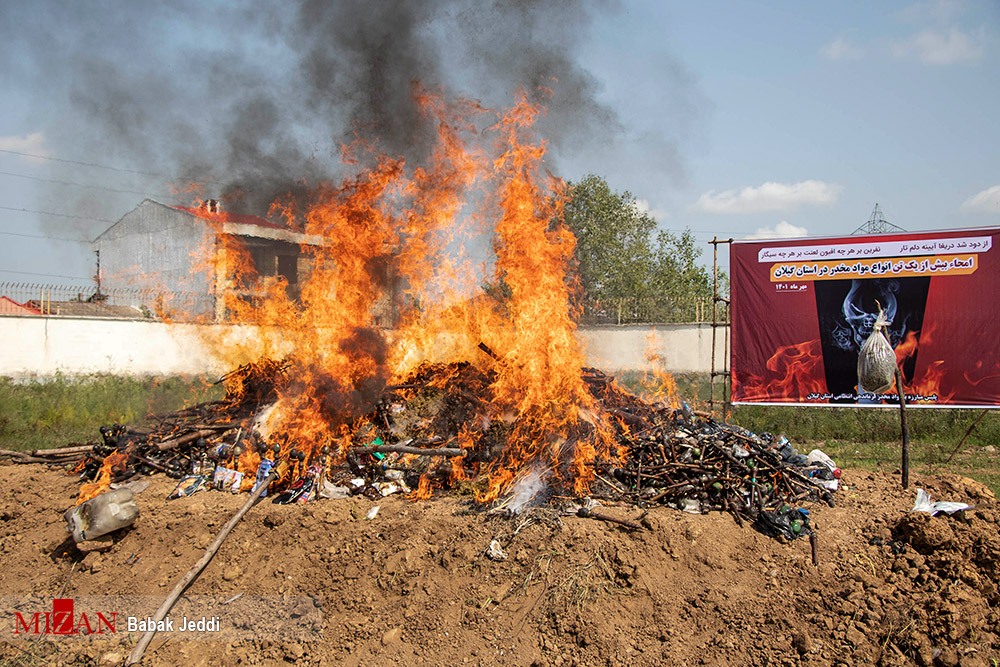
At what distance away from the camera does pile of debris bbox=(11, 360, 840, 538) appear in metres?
7.51

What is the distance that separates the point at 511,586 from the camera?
6.00 meters

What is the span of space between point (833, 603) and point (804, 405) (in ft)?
21.6

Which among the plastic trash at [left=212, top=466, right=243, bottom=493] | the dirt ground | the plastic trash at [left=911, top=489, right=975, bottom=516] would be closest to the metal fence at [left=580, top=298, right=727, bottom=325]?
the plastic trash at [left=911, top=489, right=975, bottom=516]

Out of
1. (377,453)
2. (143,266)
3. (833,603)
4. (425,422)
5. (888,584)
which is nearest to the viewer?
(833,603)

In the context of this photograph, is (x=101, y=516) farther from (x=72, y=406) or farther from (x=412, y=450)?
(x=72, y=406)

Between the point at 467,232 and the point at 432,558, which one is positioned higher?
the point at 467,232

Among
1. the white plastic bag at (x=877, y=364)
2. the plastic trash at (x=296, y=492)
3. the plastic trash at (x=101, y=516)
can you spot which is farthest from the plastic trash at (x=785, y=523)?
the plastic trash at (x=101, y=516)

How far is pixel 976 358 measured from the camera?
11039 mm

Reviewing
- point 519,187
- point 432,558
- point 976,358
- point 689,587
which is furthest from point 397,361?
point 976,358

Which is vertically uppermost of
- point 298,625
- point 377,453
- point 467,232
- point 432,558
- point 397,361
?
point 467,232

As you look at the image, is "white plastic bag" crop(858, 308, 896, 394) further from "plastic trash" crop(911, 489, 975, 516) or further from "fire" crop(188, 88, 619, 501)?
"fire" crop(188, 88, 619, 501)

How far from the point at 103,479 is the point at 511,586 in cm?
569

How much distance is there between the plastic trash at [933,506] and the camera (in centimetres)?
733

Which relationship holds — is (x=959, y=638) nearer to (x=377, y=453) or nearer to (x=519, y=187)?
(x=377, y=453)
